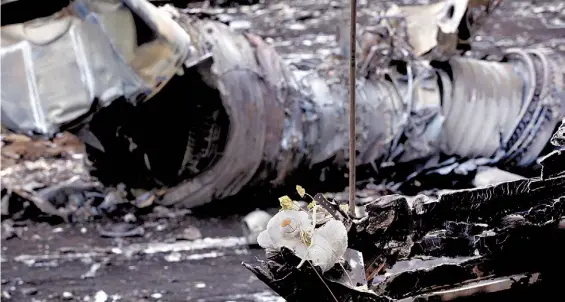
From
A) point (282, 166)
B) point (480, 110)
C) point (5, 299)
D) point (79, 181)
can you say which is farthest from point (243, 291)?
point (480, 110)

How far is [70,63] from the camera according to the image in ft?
5.32

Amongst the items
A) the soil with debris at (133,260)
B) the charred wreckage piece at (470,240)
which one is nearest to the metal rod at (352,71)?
the charred wreckage piece at (470,240)

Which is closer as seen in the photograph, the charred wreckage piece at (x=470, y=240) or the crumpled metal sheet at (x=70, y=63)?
the charred wreckage piece at (x=470, y=240)

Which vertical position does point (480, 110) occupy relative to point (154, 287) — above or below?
above

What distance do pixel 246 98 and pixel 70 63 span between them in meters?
0.46

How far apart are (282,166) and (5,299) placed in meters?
0.80

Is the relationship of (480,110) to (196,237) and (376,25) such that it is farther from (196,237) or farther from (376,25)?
(196,237)

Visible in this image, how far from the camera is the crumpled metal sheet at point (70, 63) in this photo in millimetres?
1613

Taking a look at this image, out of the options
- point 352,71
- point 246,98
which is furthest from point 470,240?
point 246,98

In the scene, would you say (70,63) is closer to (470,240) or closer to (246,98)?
A: (246,98)

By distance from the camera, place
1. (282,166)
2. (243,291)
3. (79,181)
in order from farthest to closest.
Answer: (79,181) < (282,166) < (243,291)

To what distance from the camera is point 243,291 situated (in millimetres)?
1623

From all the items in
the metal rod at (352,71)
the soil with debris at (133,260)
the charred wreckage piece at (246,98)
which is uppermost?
the metal rod at (352,71)

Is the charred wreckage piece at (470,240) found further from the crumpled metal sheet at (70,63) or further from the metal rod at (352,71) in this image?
the crumpled metal sheet at (70,63)
